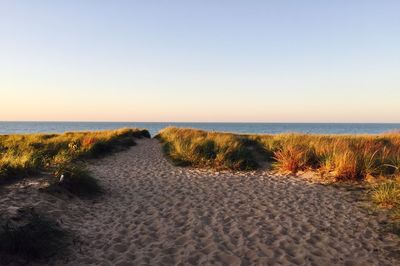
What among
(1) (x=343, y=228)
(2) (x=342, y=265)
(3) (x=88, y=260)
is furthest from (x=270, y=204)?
(3) (x=88, y=260)

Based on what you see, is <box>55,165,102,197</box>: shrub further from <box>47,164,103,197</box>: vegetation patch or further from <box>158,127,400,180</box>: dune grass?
<box>158,127,400,180</box>: dune grass

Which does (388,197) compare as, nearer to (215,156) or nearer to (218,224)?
(218,224)

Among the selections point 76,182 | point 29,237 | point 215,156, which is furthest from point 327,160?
point 29,237

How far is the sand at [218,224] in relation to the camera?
5656 millimetres

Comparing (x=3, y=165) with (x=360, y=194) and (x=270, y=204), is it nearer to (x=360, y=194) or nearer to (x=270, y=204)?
(x=270, y=204)

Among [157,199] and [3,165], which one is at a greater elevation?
[3,165]

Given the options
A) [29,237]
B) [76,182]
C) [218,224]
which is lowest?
[218,224]

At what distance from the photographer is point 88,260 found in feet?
17.7

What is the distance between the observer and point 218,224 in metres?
7.26

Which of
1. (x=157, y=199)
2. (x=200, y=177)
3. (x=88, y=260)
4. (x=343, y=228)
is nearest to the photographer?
(x=88, y=260)

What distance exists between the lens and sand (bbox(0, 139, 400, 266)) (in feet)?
18.6

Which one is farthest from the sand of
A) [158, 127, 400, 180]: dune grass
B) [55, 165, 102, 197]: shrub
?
[158, 127, 400, 180]: dune grass

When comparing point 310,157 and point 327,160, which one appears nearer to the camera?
point 327,160

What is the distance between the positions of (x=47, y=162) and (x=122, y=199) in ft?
15.2
